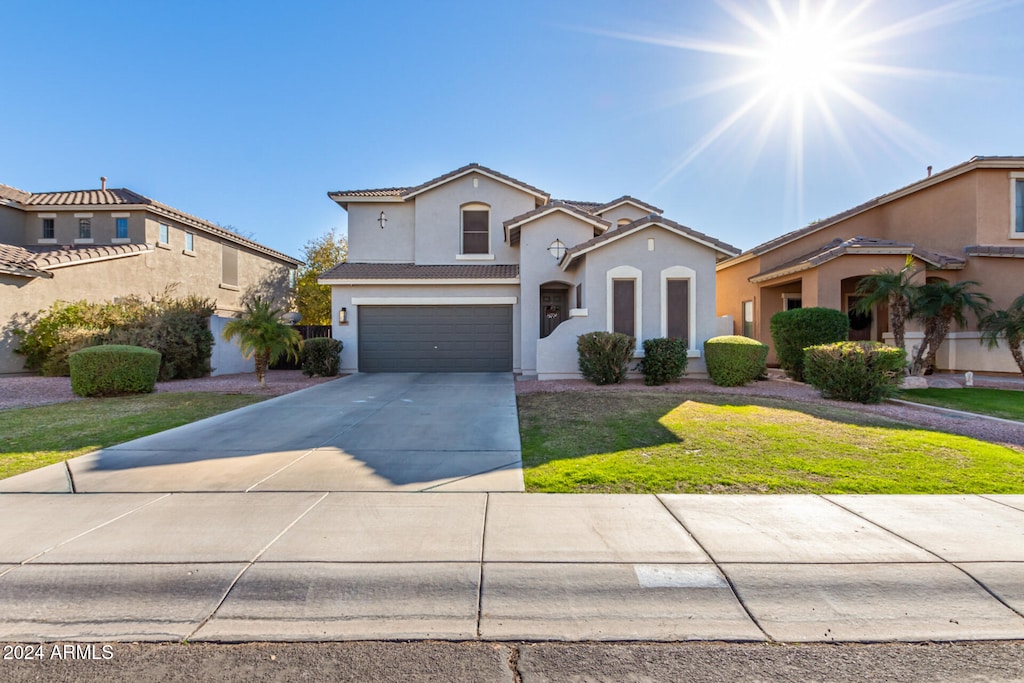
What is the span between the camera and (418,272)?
685 inches

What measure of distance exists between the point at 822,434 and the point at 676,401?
325 centimetres

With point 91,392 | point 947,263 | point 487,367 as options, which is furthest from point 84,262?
point 947,263

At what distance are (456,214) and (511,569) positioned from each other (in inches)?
635

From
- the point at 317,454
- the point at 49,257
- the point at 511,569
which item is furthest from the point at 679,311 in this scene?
the point at 49,257

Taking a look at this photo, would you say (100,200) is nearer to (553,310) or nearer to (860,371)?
(553,310)

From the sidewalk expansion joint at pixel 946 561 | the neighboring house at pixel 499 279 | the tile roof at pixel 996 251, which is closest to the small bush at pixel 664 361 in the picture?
the neighboring house at pixel 499 279

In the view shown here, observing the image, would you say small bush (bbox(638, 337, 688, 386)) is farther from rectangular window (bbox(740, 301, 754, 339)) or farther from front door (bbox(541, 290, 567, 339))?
rectangular window (bbox(740, 301, 754, 339))

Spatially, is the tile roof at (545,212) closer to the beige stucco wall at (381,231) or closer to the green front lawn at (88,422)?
the beige stucco wall at (381,231)

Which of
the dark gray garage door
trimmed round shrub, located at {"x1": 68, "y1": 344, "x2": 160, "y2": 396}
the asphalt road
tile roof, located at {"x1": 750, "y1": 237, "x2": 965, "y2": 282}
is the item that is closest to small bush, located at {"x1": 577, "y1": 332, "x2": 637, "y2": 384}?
the dark gray garage door

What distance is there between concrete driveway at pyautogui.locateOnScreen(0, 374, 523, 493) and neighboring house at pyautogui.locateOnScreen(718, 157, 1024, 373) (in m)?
12.2

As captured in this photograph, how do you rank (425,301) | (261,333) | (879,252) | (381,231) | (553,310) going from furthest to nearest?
1. (381,231)
2. (553,310)
3. (425,301)
4. (879,252)
5. (261,333)

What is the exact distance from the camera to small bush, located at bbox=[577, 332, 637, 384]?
1301 cm

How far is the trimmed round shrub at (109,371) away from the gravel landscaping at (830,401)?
9436 mm

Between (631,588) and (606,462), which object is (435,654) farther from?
(606,462)
